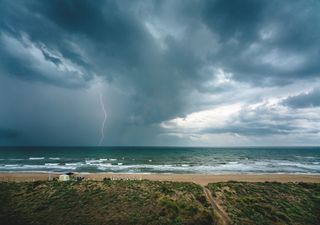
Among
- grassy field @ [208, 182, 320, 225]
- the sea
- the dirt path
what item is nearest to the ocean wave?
the sea

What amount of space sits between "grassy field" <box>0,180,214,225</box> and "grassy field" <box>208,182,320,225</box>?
2477 mm

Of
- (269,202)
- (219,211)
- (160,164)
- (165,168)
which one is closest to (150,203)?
(219,211)

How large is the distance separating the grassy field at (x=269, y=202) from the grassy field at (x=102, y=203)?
2477mm

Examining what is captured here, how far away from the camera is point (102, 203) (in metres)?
17.3

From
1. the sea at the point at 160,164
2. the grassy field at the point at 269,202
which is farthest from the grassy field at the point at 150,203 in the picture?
the sea at the point at 160,164

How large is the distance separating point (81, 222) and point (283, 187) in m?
22.3

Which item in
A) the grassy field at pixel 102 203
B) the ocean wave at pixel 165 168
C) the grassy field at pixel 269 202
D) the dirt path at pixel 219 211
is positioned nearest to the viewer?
the dirt path at pixel 219 211

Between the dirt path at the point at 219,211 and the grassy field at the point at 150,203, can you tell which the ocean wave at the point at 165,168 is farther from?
the dirt path at the point at 219,211

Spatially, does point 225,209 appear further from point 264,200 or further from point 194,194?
point 264,200

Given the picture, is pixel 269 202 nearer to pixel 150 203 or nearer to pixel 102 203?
pixel 150 203

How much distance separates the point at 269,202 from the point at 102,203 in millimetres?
16293

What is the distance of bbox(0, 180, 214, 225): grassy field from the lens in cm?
1470

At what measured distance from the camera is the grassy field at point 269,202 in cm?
1510

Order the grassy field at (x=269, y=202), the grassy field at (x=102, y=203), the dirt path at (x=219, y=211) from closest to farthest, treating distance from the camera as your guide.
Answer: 1. the dirt path at (x=219, y=211)
2. the grassy field at (x=102, y=203)
3. the grassy field at (x=269, y=202)
